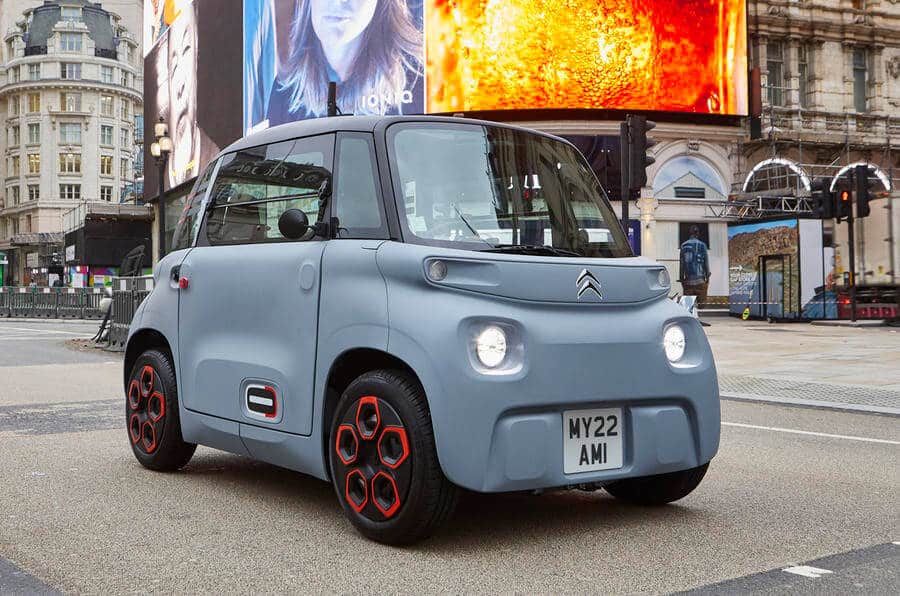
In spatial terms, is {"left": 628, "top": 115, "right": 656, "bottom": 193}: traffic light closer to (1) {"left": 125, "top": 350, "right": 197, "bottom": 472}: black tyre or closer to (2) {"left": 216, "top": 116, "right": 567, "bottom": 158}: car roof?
(2) {"left": 216, "top": 116, "right": 567, "bottom": 158}: car roof

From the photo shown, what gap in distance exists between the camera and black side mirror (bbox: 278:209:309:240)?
4434 mm

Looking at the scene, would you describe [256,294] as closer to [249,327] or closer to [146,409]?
[249,327]

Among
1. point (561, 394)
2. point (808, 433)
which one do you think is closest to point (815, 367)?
point (808, 433)

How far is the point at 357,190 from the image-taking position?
14.7ft

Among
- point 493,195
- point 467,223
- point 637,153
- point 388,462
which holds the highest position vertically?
point 637,153

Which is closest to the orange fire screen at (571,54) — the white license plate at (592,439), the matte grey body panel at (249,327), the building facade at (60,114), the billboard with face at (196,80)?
the billboard with face at (196,80)

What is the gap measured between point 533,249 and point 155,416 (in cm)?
252

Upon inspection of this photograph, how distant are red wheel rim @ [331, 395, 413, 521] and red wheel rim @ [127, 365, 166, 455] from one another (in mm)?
1682

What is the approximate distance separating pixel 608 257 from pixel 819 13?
4184cm

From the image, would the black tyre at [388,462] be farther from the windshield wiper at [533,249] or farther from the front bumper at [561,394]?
the windshield wiper at [533,249]

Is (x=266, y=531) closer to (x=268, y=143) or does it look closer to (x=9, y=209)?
(x=268, y=143)

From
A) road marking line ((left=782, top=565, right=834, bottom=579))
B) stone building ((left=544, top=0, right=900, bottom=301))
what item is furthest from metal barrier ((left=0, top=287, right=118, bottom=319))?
road marking line ((left=782, top=565, right=834, bottom=579))

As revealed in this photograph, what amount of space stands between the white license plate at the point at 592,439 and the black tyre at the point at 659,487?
617 millimetres

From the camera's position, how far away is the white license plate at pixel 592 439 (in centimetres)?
398
